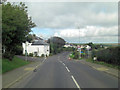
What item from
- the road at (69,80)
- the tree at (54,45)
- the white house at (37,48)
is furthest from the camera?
the tree at (54,45)

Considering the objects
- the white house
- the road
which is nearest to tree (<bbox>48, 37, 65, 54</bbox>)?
the white house

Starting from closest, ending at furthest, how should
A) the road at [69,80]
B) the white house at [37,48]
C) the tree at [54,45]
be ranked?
the road at [69,80], the white house at [37,48], the tree at [54,45]

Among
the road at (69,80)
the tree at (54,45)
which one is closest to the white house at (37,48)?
the tree at (54,45)

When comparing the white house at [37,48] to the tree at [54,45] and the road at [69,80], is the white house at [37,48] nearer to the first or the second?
the tree at [54,45]

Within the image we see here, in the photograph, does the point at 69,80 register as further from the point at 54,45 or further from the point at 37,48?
the point at 54,45

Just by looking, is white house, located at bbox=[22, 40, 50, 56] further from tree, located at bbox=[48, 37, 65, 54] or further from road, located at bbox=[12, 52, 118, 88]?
road, located at bbox=[12, 52, 118, 88]

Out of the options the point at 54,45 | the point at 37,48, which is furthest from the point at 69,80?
the point at 54,45

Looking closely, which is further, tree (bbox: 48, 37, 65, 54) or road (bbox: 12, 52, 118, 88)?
tree (bbox: 48, 37, 65, 54)

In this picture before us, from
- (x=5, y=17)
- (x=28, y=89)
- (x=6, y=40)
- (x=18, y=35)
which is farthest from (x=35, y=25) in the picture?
(x=28, y=89)

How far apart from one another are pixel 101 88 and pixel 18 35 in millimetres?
14545

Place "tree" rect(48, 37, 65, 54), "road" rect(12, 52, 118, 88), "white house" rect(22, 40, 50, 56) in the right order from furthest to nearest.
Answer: "tree" rect(48, 37, 65, 54) → "white house" rect(22, 40, 50, 56) → "road" rect(12, 52, 118, 88)

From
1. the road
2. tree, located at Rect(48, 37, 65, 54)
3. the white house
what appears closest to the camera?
the road

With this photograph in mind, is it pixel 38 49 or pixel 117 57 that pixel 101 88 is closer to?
pixel 117 57

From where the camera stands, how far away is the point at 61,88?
9.19m
